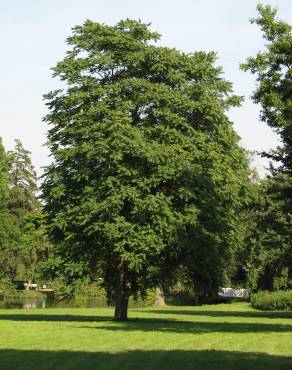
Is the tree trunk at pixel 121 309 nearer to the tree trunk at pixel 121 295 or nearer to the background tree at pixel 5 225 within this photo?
the tree trunk at pixel 121 295

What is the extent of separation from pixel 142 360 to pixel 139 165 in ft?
53.2

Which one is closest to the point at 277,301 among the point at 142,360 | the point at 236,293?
the point at 236,293

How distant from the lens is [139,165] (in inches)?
1198

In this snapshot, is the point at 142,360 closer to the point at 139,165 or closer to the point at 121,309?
the point at 139,165

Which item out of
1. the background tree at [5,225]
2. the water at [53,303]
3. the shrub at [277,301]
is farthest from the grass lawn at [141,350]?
the background tree at [5,225]

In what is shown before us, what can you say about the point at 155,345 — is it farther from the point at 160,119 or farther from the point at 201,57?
the point at 201,57

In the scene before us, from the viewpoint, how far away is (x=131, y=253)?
2916 cm

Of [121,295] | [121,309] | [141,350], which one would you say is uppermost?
[121,295]

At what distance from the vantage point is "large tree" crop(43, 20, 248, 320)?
29.8 metres

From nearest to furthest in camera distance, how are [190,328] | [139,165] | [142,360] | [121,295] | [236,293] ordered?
[142,360] → [190,328] → [139,165] → [121,295] → [236,293]

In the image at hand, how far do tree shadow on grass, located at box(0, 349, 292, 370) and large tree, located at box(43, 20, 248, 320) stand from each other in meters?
12.6

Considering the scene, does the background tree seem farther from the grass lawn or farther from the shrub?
the grass lawn

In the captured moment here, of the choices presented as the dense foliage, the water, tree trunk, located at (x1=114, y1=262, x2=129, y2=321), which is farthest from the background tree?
tree trunk, located at (x1=114, y1=262, x2=129, y2=321)

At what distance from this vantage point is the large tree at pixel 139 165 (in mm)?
→ 29797
